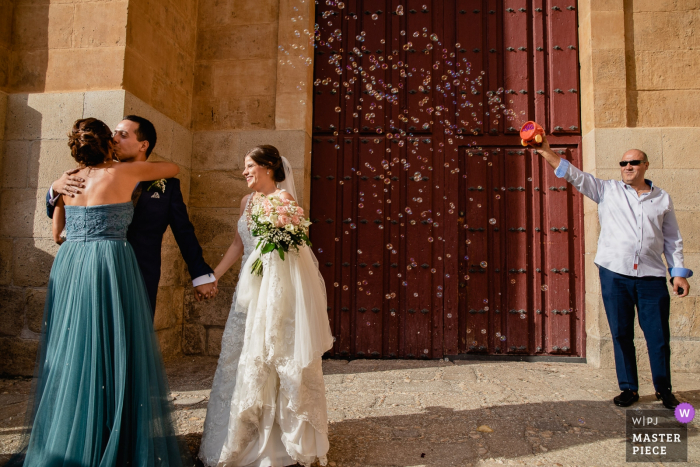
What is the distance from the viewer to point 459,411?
3.27 metres

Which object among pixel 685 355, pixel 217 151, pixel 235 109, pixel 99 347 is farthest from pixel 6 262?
pixel 685 355

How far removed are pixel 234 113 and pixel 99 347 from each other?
350 centimetres

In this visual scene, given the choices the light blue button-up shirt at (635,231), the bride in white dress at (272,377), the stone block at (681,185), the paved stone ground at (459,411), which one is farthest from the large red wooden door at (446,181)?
the bride in white dress at (272,377)

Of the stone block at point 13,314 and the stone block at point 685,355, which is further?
the stone block at point 685,355

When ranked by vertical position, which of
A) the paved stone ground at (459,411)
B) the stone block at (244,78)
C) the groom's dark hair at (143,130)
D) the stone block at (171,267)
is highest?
the stone block at (244,78)

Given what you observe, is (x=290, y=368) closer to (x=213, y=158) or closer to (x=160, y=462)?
(x=160, y=462)

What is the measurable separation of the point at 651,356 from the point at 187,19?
18.1 ft

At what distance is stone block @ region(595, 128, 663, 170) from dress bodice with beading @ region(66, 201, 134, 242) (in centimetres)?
442

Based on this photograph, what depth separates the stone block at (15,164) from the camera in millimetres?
4238

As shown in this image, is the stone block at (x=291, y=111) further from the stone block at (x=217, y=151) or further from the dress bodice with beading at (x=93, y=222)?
the dress bodice with beading at (x=93, y=222)

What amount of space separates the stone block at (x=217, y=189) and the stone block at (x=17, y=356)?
2012 millimetres

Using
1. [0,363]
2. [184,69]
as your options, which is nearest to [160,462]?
[0,363]

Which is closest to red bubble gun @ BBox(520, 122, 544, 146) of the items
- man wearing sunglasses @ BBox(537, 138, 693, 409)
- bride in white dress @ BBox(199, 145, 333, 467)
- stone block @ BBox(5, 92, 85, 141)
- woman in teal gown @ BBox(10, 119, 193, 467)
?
man wearing sunglasses @ BBox(537, 138, 693, 409)

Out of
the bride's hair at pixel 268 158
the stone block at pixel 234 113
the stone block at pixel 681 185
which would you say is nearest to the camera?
the bride's hair at pixel 268 158
